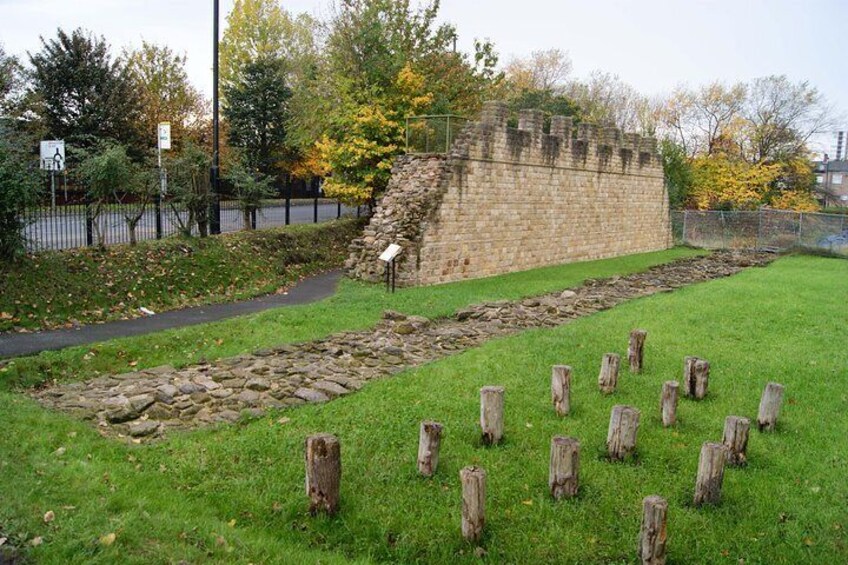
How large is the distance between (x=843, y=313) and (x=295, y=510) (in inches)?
556

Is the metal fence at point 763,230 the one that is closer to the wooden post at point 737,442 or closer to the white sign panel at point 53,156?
the white sign panel at point 53,156

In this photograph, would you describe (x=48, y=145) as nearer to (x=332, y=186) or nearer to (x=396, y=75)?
(x=332, y=186)

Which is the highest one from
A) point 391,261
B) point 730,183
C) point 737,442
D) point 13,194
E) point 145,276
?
point 730,183

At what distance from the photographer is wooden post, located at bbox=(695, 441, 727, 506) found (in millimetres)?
6008

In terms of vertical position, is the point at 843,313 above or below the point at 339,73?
below

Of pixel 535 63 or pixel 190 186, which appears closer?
pixel 190 186

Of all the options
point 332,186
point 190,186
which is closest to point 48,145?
point 190,186

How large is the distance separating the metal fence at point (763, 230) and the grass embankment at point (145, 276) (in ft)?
71.1

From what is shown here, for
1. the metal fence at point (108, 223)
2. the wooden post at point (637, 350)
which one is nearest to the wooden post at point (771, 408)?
the wooden post at point (637, 350)

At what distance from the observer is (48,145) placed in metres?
21.1

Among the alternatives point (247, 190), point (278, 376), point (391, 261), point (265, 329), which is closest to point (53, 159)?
point (247, 190)

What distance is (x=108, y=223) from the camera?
17.4 meters

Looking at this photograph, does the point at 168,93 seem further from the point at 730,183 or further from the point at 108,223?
the point at 730,183

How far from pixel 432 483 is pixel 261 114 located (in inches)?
1307
